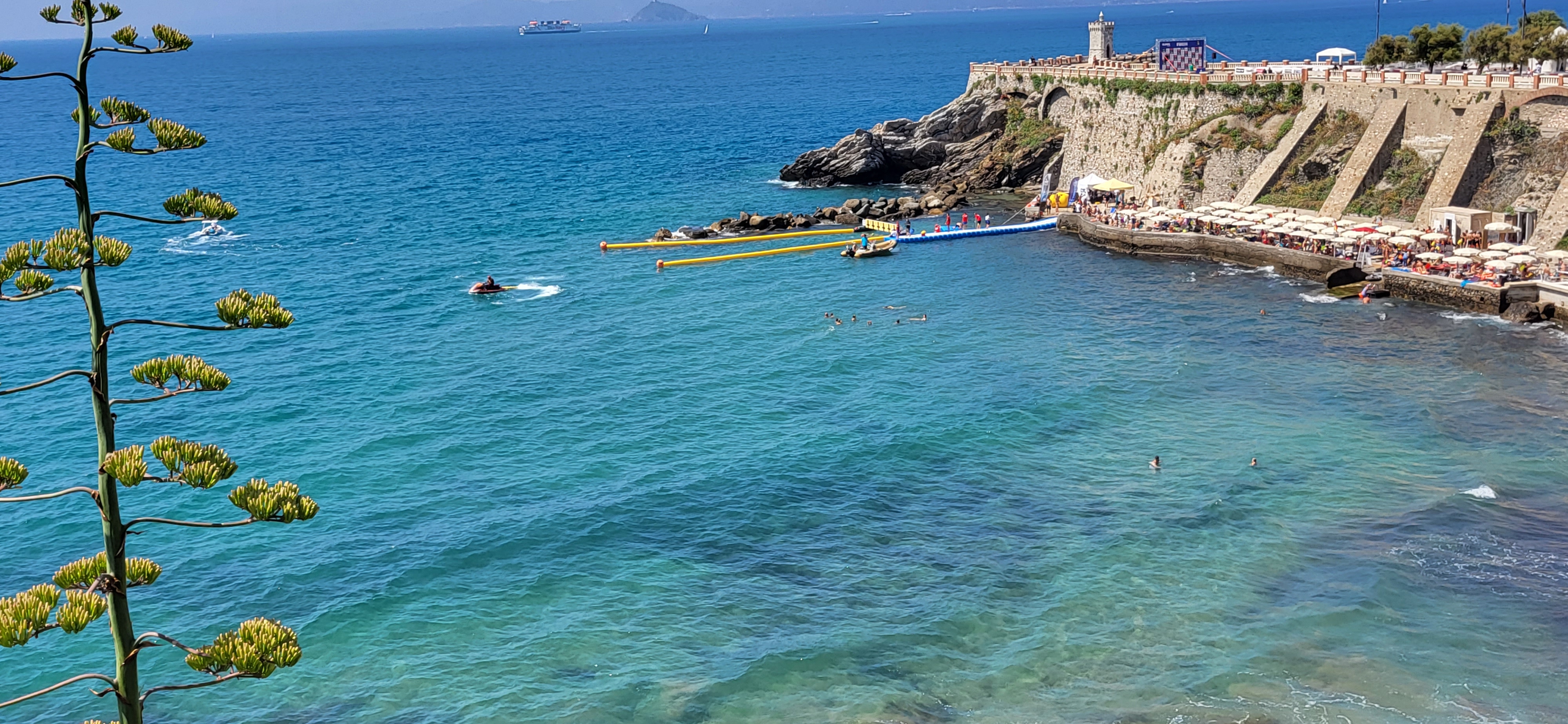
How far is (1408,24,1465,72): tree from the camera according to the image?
62.6 meters

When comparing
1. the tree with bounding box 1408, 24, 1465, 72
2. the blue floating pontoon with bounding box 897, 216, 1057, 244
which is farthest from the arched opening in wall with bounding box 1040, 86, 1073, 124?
the tree with bounding box 1408, 24, 1465, 72

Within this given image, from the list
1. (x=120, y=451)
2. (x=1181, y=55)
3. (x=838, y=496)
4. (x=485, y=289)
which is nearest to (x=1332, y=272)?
(x=1181, y=55)

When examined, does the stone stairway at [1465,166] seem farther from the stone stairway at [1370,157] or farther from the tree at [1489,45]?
the tree at [1489,45]

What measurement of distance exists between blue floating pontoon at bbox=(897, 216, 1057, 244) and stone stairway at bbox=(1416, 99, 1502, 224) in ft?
63.8

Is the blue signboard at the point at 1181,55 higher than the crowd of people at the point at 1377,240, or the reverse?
the blue signboard at the point at 1181,55

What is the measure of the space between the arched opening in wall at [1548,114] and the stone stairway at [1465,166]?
1.24 meters

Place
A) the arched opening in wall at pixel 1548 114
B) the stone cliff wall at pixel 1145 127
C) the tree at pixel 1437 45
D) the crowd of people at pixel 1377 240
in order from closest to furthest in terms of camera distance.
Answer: the crowd of people at pixel 1377 240 → the arched opening in wall at pixel 1548 114 → the stone cliff wall at pixel 1145 127 → the tree at pixel 1437 45

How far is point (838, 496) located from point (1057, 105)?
52562 millimetres

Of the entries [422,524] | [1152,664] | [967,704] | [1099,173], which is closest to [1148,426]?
[1152,664]

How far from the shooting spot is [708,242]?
68.1 meters

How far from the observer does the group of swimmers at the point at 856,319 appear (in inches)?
2031

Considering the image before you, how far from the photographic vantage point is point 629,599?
2977cm

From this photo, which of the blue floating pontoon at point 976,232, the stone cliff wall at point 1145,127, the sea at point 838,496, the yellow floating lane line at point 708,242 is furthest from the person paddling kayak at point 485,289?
the stone cliff wall at point 1145,127

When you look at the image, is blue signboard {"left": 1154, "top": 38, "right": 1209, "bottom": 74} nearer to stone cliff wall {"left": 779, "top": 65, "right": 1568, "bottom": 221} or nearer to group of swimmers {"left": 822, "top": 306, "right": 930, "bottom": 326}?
stone cliff wall {"left": 779, "top": 65, "right": 1568, "bottom": 221}
